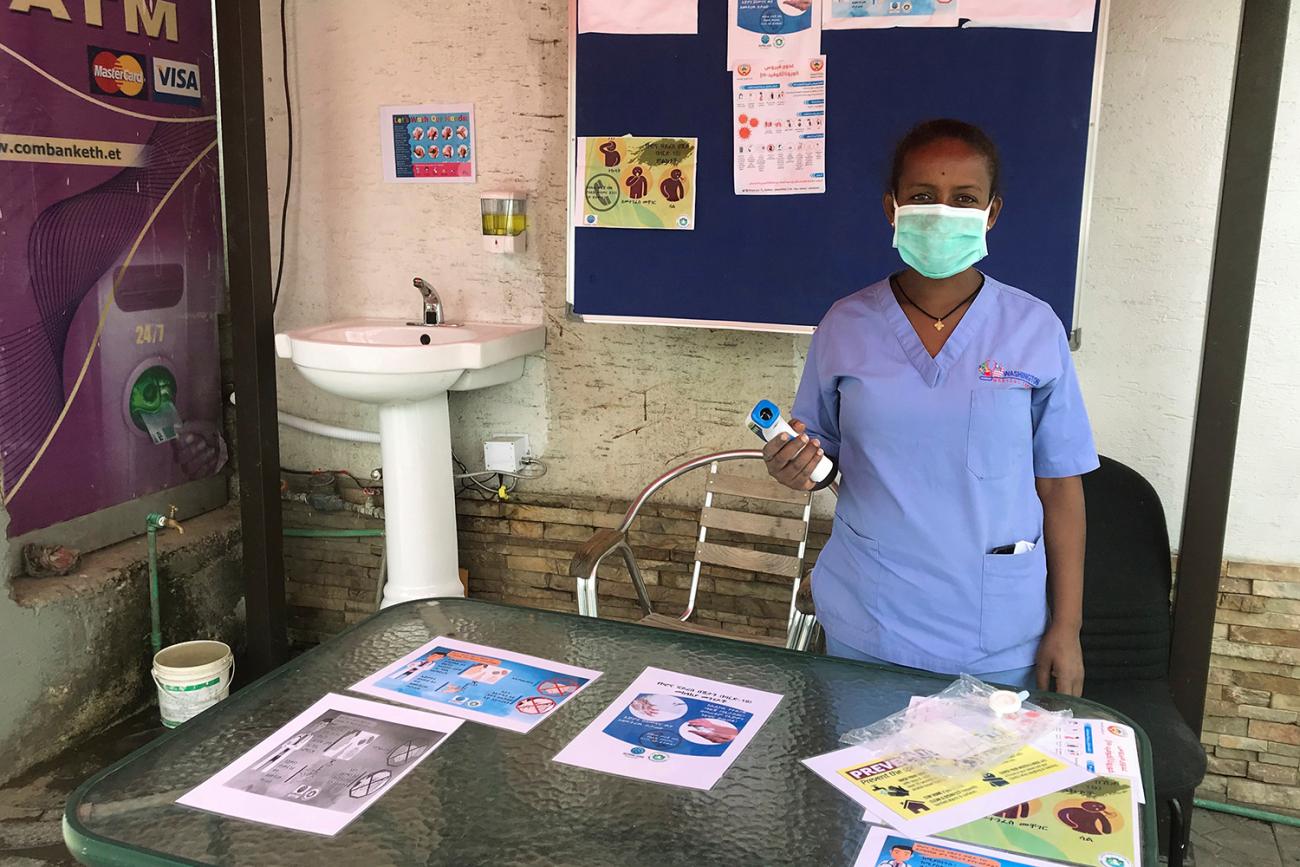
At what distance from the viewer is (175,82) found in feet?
11.2

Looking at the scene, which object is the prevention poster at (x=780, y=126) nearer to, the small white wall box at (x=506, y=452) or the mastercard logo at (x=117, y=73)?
the small white wall box at (x=506, y=452)

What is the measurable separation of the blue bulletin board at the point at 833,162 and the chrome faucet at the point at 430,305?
1.58 ft

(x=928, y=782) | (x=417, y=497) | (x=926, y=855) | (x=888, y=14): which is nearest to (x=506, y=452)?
(x=417, y=497)

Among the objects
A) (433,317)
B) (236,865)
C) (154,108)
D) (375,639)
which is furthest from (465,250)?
(236,865)

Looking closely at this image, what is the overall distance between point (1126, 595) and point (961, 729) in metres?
1.23

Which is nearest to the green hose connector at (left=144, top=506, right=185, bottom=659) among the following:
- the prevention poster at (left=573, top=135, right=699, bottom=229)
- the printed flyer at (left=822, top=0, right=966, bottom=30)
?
the prevention poster at (left=573, top=135, right=699, bottom=229)

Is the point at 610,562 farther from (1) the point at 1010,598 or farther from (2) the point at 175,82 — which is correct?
(2) the point at 175,82

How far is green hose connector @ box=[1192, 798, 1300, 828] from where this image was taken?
2881 millimetres

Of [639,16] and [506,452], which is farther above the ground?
[639,16]

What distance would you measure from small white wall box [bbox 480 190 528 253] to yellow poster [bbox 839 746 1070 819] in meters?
2.25

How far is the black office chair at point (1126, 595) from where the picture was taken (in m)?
2.48

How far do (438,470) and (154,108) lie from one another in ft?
4.64

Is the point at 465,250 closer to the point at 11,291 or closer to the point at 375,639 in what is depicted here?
the point at 11,291

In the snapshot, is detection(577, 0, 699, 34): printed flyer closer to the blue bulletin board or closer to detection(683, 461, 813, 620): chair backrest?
the blue bulletin board
